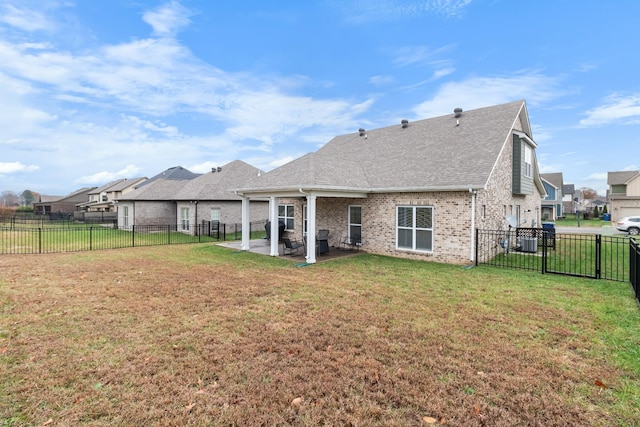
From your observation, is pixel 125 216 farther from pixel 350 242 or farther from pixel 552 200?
pixel 552 200

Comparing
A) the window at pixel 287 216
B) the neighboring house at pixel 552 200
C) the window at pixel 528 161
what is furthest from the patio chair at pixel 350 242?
the neighboring house at pixel 552 200

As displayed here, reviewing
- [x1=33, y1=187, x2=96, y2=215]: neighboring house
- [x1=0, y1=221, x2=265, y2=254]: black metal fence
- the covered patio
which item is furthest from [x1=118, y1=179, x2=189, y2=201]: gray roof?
[x1=33, y1=187, x2=96, y2=215]: neighboring house

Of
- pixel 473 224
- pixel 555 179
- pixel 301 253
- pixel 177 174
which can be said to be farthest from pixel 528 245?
pixel 555 179

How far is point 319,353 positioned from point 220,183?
2197 centimetres

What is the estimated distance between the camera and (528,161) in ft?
51.4

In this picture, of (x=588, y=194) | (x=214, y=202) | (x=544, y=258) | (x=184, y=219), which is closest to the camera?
(x=544, y=258)

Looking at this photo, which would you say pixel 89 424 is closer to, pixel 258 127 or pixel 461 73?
pixel 461 73

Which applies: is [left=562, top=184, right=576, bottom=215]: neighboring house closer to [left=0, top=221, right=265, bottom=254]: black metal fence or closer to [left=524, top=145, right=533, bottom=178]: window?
[left=524, top=145, right=533, bottom=178]: window

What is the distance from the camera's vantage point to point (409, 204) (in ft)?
40.6

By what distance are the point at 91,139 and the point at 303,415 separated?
96.1ft

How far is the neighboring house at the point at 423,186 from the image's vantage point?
11391 millimetres

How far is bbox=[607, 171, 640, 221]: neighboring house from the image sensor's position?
3303 centimetres

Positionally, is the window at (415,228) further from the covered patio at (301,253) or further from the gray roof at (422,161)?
the covered patio at (301,253)

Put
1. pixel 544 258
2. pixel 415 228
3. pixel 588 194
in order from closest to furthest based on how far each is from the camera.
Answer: pixel 544 258 → pixel 415 228 → pixel 588 194
